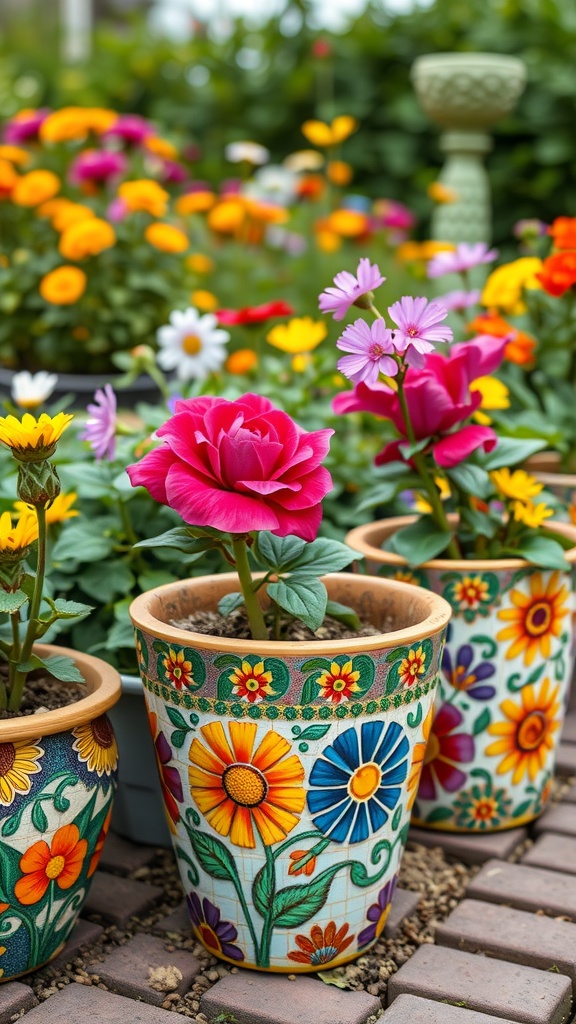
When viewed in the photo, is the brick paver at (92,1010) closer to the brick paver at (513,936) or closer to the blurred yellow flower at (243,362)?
the brick paver at (513,936)

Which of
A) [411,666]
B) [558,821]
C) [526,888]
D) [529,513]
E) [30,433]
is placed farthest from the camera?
[558,821]

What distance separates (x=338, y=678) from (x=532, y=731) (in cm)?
58

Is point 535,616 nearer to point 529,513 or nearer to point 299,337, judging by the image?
point 529,513

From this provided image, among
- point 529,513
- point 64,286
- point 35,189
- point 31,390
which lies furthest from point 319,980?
point 35,189

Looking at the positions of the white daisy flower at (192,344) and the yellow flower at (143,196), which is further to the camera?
the yellow flower at (143,196)

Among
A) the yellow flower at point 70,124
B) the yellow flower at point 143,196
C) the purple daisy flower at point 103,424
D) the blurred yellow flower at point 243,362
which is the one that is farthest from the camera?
the yellow flower at point 70,124

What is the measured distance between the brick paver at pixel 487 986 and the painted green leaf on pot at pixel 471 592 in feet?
1.55

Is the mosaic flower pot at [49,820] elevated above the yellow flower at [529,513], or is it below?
below

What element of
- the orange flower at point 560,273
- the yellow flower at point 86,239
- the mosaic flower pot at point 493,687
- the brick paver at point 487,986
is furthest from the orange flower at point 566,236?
the brick paver at point 487,986

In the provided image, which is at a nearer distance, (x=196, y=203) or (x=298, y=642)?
(x=298, y=642)

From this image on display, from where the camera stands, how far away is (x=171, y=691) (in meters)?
1.41

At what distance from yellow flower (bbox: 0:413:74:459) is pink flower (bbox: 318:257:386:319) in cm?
36

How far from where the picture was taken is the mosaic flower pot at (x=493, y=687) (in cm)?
174

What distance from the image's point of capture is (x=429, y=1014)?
137 centimetres
